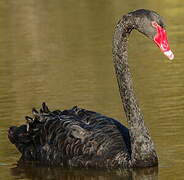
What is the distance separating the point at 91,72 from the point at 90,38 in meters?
3.96

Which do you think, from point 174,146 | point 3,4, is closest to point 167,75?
point 174,146

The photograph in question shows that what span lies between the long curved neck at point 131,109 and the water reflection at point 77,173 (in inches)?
4.8

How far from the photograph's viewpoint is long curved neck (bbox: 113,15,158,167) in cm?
A: 980

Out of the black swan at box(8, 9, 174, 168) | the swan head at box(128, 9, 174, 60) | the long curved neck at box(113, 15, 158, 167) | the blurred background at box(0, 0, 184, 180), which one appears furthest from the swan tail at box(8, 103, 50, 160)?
the swan head at box(128, 9, 174, 60)

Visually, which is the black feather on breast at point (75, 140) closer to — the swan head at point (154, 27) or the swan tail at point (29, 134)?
the swan tail at point (29, 134)

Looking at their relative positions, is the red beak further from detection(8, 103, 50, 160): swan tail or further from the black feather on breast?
detection(8, 103, 50, 160): swan tail

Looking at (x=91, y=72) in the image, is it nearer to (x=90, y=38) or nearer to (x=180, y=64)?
(x=180, y=64)

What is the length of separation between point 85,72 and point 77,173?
5040 millimetres

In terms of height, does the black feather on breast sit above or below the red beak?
below

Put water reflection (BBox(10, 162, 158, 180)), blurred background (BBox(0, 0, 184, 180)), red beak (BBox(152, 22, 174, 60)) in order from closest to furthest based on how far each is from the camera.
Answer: water reflection (BBox(10, 162, 158, 180))
red beak (BBox(152, 22, 174, 60))
blurred background (BBox(0, 0, 184, 180))

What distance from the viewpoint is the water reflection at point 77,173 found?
9.65 m

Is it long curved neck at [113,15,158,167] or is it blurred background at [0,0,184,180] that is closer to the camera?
long curved neck at [113,15,158,167]

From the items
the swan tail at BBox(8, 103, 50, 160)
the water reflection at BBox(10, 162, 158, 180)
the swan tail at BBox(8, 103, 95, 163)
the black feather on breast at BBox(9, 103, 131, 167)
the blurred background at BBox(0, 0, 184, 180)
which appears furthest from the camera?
the blurred background at BBox(0, 0, 184, 180)

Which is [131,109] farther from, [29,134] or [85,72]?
[85,72]
